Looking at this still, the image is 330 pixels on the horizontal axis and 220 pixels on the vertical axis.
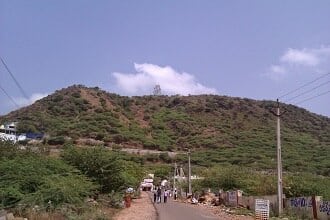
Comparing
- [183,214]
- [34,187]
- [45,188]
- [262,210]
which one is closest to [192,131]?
[183,214]

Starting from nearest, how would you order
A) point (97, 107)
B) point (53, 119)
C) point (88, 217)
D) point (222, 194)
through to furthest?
1. point (88, 217)
2. point (222, 194)
3. point (53, 119)
4. point (97, 107)

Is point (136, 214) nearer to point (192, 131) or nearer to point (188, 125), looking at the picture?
point (192, 131)

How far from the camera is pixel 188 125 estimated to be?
12112 centimetres

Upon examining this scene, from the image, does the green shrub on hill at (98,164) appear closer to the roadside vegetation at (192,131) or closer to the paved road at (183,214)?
the paved road at (183,214)

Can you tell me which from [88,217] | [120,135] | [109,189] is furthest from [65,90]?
[88,217]

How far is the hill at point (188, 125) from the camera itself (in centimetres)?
10494

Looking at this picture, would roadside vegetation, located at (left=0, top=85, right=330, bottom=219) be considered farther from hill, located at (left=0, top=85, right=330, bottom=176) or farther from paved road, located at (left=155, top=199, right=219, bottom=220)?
paved road, located at (left=155, top=199, right=219, bottom=220)

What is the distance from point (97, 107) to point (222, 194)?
6133cm

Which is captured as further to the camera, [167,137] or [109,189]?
[167,137]

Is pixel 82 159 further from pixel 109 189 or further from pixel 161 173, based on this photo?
pixel 161 173

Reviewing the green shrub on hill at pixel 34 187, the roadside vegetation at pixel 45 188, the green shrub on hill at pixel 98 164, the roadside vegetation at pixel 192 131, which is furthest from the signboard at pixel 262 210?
the roadside vegetation at pixel 192 131

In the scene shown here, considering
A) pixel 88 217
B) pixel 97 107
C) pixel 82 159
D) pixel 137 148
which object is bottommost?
pixel 88 217

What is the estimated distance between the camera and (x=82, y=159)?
44.0 meters

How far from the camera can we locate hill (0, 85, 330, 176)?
10494 cm
